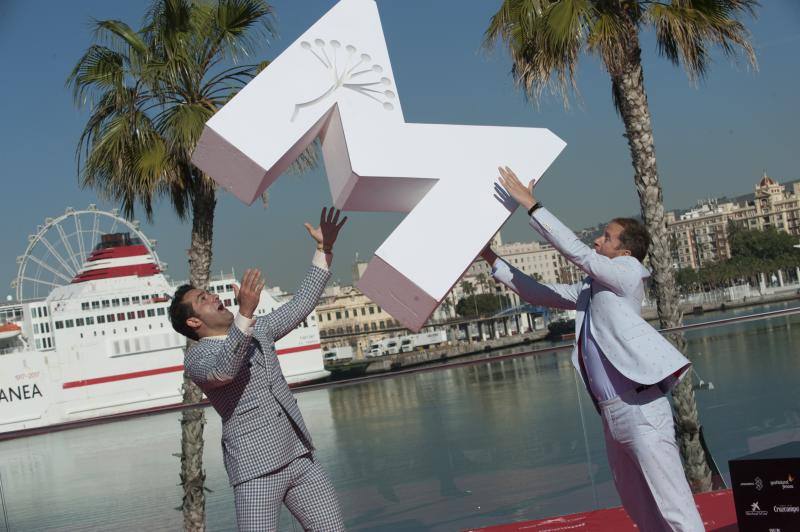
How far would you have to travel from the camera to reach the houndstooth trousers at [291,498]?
8.32ft

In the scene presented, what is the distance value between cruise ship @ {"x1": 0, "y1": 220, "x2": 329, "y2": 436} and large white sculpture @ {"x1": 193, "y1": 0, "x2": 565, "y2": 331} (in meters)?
38.7

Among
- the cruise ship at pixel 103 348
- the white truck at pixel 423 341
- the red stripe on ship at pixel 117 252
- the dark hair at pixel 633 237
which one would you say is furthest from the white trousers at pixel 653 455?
the white truck at pixel 423 341

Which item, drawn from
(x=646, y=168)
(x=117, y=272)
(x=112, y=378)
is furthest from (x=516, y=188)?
(x=117, y=272)

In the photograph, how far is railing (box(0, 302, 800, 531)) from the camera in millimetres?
4391

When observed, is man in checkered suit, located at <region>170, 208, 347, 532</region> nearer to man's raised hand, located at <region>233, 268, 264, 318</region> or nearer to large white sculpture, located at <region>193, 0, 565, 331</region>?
man's raised hand, located at <region>233, 268, 264, 318</region>

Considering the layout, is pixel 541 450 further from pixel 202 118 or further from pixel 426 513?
pixel 202 118

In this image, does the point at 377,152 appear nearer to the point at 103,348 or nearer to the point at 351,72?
the point at 351,72

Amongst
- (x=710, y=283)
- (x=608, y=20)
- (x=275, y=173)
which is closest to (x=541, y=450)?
(x=275, y=173)

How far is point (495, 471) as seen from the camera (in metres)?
4.47

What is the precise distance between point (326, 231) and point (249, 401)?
64cm

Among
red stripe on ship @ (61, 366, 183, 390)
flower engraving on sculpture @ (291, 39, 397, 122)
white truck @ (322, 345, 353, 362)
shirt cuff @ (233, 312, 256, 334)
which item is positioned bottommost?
white truck @ (322, 345, 353, 362)

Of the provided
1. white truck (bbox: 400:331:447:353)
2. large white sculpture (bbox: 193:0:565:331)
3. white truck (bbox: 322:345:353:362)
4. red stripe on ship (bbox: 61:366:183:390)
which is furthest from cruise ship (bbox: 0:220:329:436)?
large white sculpture (bbox: 193:0:565:331)

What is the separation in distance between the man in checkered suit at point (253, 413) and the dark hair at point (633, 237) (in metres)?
1.13

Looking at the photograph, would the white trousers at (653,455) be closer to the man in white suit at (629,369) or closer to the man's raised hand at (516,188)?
the man in white suit at (629,369)
